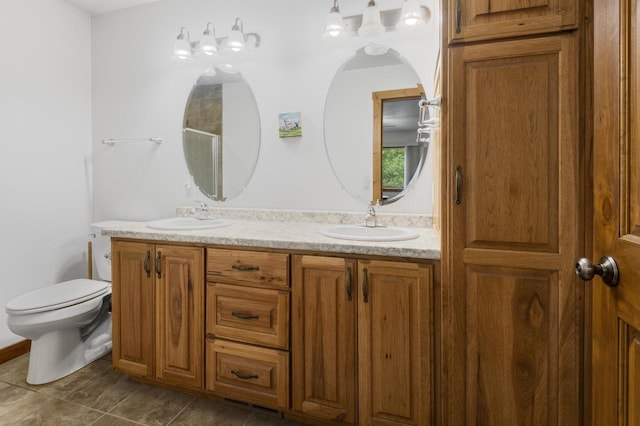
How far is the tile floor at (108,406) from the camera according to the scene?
1.63 meters

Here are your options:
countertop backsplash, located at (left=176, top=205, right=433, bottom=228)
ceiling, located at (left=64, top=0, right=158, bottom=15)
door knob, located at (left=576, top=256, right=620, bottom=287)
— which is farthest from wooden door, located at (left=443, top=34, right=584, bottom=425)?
ceiling, located at (left=64, top=0, right=158, bottom=15)

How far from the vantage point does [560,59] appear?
3.62 feet

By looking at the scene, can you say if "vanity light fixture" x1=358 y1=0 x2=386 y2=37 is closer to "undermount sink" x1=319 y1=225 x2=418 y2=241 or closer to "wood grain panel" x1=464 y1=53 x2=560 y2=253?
"wood grain panel" x1=464 y1=53 x2=560 y2=253

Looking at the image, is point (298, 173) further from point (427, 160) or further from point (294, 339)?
point (294, 339)

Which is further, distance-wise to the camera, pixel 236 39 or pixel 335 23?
pixel 236 39

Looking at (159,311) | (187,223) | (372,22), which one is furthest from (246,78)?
(159,311)

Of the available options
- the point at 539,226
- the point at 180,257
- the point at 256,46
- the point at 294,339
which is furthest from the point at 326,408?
the point at 256,46

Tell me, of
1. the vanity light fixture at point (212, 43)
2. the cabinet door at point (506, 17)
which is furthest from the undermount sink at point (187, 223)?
the cabinet door at point (506, 17)

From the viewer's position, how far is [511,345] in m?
1.19

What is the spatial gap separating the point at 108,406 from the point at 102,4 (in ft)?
9.15

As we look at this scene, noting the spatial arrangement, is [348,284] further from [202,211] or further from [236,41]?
[236,41]

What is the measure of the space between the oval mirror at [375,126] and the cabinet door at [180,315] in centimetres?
100

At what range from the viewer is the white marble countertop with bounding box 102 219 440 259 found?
53.5 inches

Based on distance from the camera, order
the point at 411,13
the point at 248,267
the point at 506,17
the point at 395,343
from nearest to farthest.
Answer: the point at 506,17, the point at 395,343, the point at 248,267, the point at 411,13
